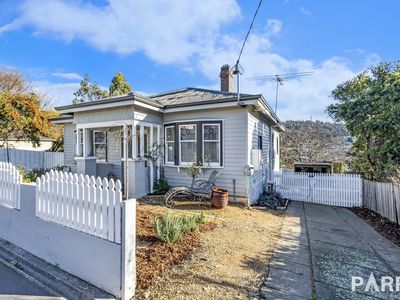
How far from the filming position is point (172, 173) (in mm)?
9727

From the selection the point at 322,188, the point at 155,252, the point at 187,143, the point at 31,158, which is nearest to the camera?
the point at 155,252

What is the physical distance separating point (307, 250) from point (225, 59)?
9673 millimetres

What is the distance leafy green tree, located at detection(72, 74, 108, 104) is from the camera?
84.1 feet

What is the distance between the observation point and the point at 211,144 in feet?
29.3

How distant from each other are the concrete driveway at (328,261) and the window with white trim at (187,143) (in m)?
4.15

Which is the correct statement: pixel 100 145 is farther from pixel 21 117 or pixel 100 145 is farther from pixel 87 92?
pixel 87 92

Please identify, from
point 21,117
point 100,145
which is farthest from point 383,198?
point 21,117

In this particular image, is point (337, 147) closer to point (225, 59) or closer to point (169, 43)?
point (225, 59)

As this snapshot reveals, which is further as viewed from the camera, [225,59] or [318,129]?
[318,129]

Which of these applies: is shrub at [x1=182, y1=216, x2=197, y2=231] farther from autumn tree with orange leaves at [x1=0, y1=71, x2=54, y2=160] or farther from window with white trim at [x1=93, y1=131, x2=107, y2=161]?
autumn tree with orange leaves at [x1=0, y1=71, x2=54, y2=160]

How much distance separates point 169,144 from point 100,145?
162 inches

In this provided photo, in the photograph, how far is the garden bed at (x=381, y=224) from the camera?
6.15 meters

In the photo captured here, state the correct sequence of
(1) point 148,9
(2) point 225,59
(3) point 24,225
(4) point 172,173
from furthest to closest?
(2) point 225,59
(4) point 172,173
(1) point 148,9
(3) point 24,225

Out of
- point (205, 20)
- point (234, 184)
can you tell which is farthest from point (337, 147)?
point (205, 20)
